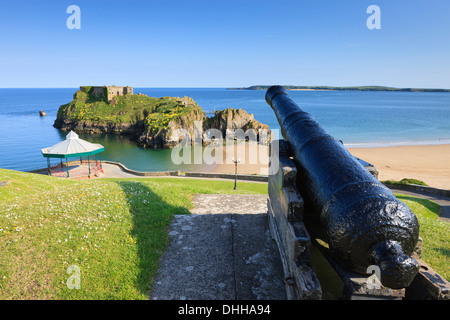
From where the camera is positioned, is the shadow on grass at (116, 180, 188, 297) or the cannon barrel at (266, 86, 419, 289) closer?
the cannon barrel at (266, 86, 419, 289)

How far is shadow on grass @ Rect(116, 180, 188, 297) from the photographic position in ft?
17.6

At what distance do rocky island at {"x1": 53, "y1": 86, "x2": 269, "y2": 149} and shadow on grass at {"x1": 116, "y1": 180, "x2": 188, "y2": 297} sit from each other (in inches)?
1722

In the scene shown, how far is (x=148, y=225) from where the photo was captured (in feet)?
22.7

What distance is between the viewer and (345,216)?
317cm

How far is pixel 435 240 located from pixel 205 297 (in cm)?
705

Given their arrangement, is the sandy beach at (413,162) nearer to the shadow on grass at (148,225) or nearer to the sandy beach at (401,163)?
the sandy beach at (401,163)

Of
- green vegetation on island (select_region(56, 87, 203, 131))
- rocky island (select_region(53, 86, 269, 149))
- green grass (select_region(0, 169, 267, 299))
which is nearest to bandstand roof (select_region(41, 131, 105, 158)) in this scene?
green grass (select_region(0, 169, 267, 299))

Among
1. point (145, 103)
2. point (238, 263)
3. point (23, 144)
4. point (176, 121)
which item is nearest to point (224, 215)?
A: point (238, 263)

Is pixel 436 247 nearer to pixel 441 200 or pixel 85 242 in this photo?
pixel 85 242

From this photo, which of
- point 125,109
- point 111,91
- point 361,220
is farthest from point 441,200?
point 111,91

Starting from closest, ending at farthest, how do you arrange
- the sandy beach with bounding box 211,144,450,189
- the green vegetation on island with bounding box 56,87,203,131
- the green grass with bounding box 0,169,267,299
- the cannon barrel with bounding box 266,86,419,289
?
the cannon barrel with bounding box 266,86,419,289 < the green grass with bounding box 0,169,267,299 < the sandy beach with bounding box 211,144,450,189 < the green vegetation on island with bounding box 56,87,203,131

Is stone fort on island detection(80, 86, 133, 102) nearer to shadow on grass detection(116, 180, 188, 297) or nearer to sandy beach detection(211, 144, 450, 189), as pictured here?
sandy beach detection(211, 144, 450, 189)

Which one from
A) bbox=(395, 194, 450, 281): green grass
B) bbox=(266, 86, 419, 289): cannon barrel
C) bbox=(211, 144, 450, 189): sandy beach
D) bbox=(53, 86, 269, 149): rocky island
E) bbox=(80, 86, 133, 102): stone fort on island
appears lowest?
bbox=(211, 144, 450, 189): sandy beach

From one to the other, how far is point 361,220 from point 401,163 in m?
39.3
